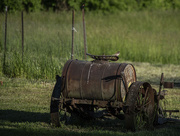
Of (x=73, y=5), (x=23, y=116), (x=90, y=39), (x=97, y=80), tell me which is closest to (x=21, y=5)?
(x=73, y=5)

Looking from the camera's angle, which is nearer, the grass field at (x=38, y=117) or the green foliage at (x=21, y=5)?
the grass field at (x=38, y=117)

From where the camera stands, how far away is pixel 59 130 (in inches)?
237

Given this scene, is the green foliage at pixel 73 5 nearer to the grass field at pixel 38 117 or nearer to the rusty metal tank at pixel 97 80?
the grass field at pixel 38 117

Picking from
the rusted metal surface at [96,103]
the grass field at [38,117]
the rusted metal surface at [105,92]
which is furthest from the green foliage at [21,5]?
the rusted metal surface at [96,103]

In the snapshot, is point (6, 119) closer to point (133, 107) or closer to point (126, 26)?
point (133, 107)

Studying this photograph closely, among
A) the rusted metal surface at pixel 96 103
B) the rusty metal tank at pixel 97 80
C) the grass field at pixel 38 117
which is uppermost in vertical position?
the rusty metal tank at pixel 97 80

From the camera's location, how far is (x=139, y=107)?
5.93 m

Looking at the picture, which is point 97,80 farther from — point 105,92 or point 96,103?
point 96,103

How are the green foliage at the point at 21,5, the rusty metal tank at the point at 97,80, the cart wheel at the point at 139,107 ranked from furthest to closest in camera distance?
the green foliage at the point at 21,5, the rusty metal tank at the point at 97,80, the cart wheel at the point at 139,107

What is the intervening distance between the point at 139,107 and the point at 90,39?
12.0 metres

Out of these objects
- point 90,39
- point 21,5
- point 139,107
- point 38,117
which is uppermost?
point 21,5

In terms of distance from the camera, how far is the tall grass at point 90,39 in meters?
11.9

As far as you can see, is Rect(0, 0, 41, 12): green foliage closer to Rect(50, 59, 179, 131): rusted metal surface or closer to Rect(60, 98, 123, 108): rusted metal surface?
Rect(50, 59, 179, 131): rusted metal surface

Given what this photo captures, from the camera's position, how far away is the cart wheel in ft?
18.6
